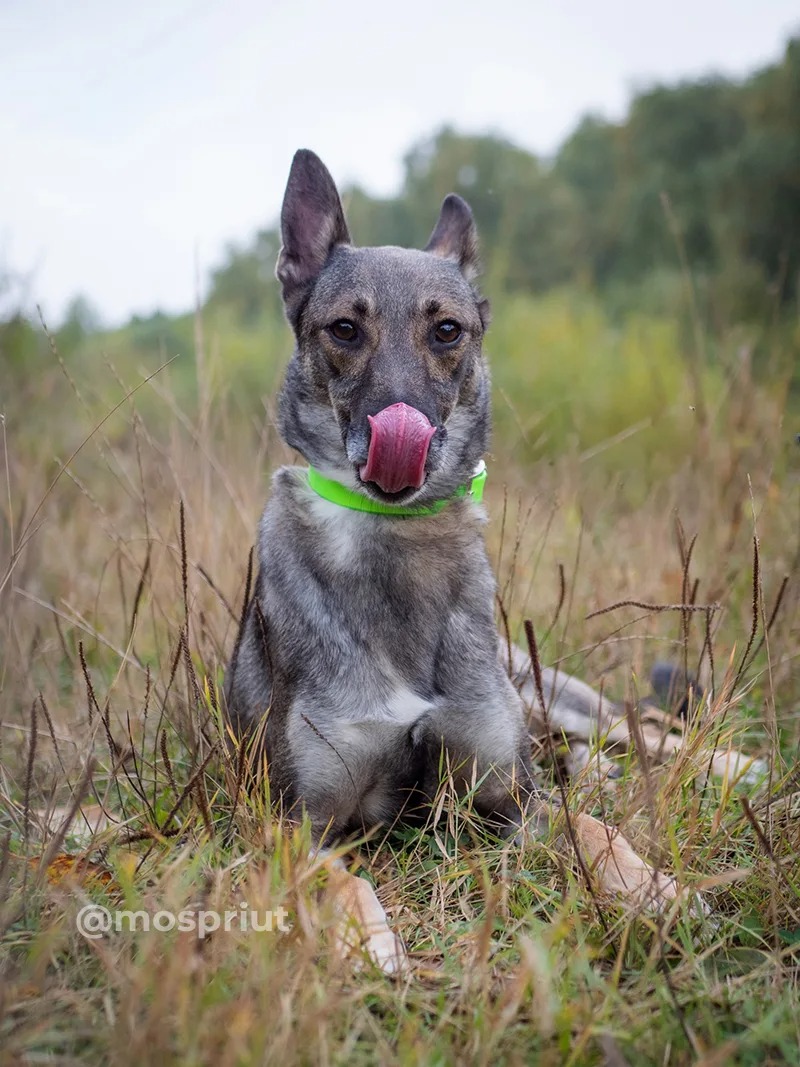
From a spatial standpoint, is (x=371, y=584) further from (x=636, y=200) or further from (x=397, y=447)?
(x=636, y=200)

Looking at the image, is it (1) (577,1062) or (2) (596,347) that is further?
(2) (596,347)

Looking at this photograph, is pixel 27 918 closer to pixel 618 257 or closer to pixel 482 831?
pixel 482 831

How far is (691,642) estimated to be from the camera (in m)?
3.94

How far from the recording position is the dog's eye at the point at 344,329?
9.00ft

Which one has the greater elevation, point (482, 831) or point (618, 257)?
point (618, 257)

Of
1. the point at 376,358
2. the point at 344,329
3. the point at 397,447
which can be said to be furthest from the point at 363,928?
the point at 344,329

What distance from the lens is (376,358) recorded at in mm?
2654

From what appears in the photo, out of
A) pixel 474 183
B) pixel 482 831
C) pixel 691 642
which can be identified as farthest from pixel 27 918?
pixel 474 183

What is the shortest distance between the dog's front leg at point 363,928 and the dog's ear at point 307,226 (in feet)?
6.58

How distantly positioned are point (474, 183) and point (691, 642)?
25357mm

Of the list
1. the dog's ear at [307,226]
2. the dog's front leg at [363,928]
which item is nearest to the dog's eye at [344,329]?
the dog's ear at [307,226]

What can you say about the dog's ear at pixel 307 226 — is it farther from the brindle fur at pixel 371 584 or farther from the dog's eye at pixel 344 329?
the dog's eye at pixel 344 329

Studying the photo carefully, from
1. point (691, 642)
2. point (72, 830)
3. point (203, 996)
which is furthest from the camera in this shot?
point (691, 642)

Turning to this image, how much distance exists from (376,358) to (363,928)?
1602mm
